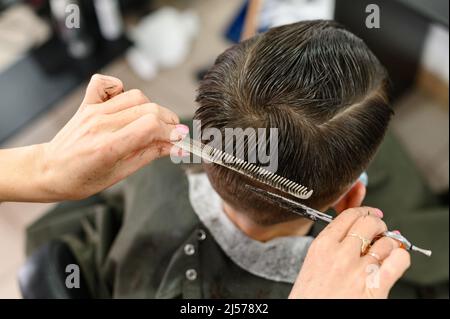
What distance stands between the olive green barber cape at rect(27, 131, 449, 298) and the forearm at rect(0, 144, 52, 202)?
414mm

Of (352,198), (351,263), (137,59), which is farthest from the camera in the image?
(137,59)

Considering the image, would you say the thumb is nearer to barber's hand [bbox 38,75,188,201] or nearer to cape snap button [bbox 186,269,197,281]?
barber's hand [bbox 38,75,188,201]

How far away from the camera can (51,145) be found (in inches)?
39.8

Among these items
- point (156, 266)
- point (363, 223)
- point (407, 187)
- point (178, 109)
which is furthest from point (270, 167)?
point (178, 109)

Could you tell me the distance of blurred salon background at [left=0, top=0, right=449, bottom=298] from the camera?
2166mm

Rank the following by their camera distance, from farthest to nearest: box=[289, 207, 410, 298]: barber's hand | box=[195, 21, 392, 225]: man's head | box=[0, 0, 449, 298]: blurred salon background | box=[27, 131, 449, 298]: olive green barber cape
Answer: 1. box=[0, 0, 449, 298]: blurred salon background
2. box=[27, 131, 449, 298]: olive green barber cape
3. box=[195, 21, 392, 225]: man's head
4. box=[289, 207, 410, 298]: barber's hand

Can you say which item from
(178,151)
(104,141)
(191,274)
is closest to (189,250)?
(191,274)

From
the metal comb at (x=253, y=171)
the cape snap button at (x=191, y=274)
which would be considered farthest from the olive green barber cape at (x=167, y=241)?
the metal comb at (x=253, y=171)

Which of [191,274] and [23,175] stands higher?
[23,175]

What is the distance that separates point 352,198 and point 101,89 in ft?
2.12

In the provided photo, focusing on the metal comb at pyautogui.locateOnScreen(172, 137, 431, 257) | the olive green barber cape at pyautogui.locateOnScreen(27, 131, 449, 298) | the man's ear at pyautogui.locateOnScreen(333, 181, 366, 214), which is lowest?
the olive green barber cape at pyautogui.locateOnScreen(27, 131, 449, 298)

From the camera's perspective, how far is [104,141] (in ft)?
3.03

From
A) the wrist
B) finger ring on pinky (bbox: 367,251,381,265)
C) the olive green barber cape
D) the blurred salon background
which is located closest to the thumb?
the wrist

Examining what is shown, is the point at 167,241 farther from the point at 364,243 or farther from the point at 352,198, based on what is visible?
the point at 364,243
